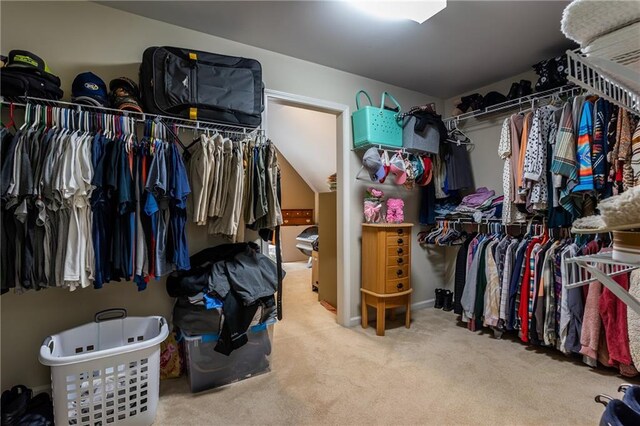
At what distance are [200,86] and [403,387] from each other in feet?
7.18

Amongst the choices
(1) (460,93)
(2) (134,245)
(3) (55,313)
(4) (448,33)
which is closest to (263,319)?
(2) (134,245)

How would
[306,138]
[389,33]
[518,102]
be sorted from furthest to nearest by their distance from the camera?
[306,138]
[518,102]
[389,33]

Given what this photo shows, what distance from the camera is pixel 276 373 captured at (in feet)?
6.56

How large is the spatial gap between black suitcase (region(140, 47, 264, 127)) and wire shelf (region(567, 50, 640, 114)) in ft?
5.54

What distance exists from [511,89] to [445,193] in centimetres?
105

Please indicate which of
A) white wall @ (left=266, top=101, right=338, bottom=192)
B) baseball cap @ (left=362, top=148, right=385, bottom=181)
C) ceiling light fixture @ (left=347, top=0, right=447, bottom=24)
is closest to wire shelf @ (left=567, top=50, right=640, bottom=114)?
ceiling light fixture @ (left=347, top=0, right=447, bottom=24)

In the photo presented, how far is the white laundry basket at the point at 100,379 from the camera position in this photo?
4.53 ft

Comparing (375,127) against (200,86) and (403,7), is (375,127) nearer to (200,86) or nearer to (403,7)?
(403,7)

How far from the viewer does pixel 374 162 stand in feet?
8.60

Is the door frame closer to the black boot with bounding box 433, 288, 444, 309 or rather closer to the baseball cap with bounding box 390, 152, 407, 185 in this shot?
the baseball cap with bounding box 390, 152, 407, 185

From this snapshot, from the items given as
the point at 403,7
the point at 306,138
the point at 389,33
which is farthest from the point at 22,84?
the point at 306,138

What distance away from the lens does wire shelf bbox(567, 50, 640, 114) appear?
2.29ft

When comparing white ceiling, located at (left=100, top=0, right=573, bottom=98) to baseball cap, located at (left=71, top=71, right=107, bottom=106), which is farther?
white ceiling, located at (left=100, top=0, right=573, bottom=98)

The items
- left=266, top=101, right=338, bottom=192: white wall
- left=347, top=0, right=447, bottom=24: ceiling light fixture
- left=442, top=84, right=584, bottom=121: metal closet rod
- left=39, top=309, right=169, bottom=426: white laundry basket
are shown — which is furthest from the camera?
left=266, top=101, right=338, bottom=192: white wall
